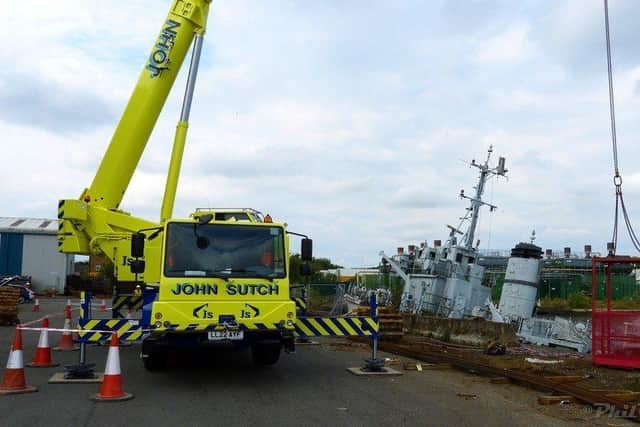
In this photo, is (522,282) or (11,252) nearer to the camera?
(522,282)

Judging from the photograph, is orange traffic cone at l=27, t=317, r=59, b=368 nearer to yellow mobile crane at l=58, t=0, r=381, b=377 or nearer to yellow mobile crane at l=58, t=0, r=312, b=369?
yellow mobile crane at l=58, t=0, r=381, b=377

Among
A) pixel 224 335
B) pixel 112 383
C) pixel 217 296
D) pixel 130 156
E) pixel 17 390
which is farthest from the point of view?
pixel 130 156

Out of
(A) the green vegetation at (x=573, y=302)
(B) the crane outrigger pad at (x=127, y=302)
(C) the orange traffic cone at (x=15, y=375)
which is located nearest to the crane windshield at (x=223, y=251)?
(C) the orange traffic cone at (x=15, y=375)

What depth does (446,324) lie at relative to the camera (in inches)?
727

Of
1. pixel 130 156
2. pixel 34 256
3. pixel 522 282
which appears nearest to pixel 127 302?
pixel 130 156

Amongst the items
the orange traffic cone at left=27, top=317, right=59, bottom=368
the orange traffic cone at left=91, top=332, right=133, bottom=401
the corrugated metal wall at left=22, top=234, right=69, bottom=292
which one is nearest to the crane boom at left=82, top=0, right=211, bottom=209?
the orange traffic cone at left=27, top=317, right=59, bottom=368

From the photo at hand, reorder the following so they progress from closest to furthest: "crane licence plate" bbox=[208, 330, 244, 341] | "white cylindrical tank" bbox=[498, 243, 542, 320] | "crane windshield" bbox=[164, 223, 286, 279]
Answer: "crane licence plate" bbox=[208, 330, 244, 341], "crane windshield" bbox=[164, 223, 286, 279], "white cylindrical tank" bbox=[498, 243, 542, 320]

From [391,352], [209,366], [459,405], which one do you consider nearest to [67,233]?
[209,366]

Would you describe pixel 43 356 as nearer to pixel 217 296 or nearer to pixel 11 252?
pixel 217 296

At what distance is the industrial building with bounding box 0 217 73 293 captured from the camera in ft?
139

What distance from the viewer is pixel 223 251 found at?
32.1 ft

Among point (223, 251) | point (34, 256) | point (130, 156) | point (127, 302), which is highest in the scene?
point (130, 156)

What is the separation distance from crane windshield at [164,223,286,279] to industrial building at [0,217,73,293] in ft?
117

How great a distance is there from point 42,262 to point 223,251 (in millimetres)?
37560
